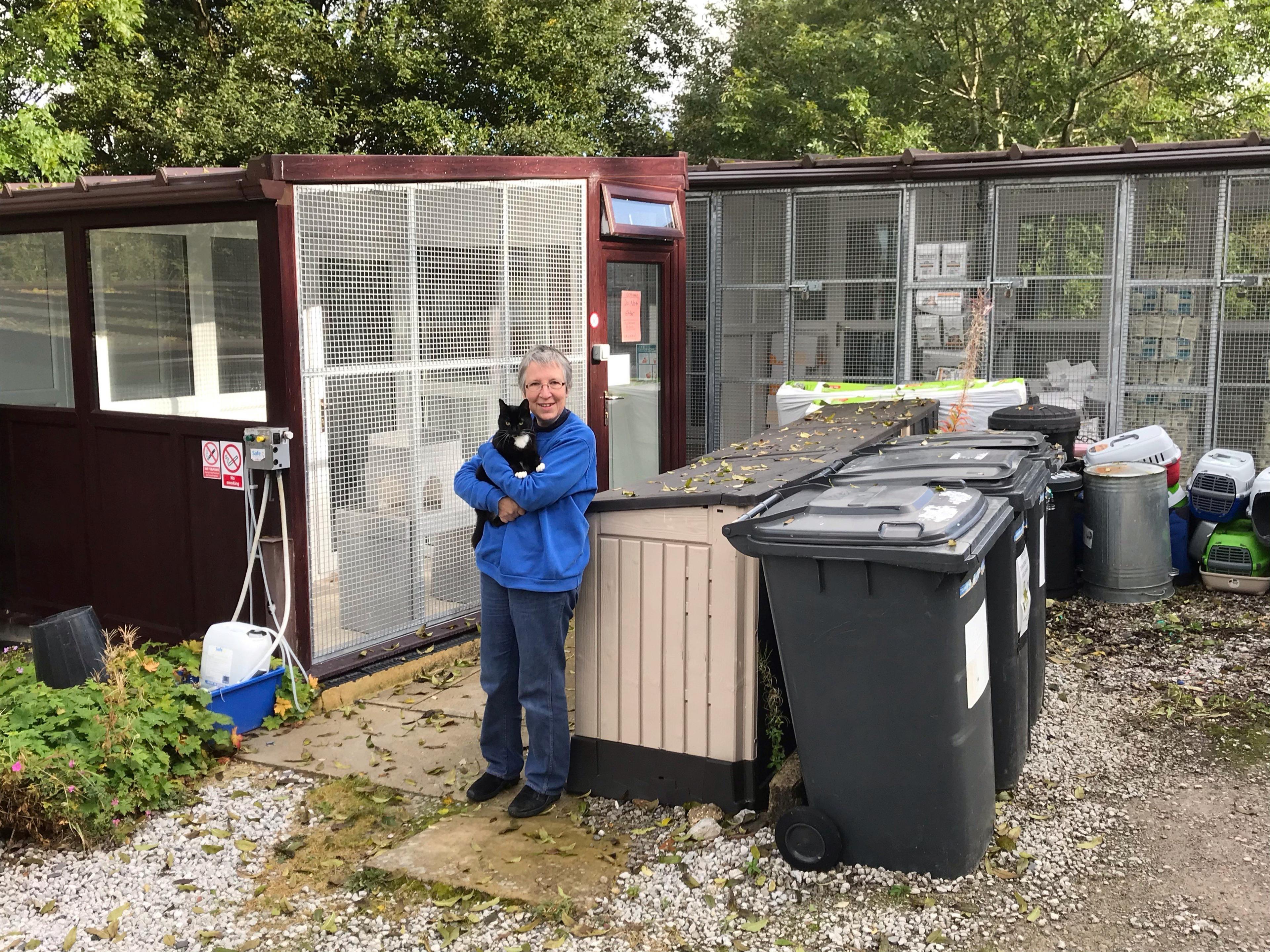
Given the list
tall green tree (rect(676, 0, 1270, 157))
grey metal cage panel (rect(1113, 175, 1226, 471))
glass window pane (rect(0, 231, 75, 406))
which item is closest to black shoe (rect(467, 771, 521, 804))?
glass window pane (rect(0, 231, 75, 406))

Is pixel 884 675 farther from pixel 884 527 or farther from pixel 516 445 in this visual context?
pixel 516 445

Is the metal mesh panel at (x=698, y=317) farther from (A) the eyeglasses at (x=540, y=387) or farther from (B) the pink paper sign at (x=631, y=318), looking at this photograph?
(A) the eyeglasses at (x=540, y=387)

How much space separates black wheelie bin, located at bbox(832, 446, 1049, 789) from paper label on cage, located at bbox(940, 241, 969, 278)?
485cm

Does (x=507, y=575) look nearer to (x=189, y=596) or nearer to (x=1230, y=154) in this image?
(x=189, y=596)

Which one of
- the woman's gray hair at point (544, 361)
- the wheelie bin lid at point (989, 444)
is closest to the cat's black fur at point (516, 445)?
the woman's gray hair at point (544, 361)

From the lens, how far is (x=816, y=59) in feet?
68.1

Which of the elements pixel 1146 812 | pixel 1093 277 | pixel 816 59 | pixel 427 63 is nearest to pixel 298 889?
pixel 1146 812

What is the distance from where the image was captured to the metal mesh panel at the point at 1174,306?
846cm

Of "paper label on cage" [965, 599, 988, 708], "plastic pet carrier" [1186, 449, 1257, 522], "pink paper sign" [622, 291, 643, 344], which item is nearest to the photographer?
"paper label on cage" [965, 599, 988, 708]

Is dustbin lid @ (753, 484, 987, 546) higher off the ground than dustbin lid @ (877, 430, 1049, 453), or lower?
lower

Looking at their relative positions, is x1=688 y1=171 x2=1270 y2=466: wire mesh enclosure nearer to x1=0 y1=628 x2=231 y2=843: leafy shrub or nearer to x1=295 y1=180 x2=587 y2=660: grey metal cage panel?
x1=295 y1=180 x2=587 y2=660: grey metal cage panel

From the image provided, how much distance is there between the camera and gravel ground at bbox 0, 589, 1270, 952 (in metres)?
3.45

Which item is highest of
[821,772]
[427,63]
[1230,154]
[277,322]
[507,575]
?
→ [427,63]

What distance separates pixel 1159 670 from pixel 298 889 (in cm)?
440
